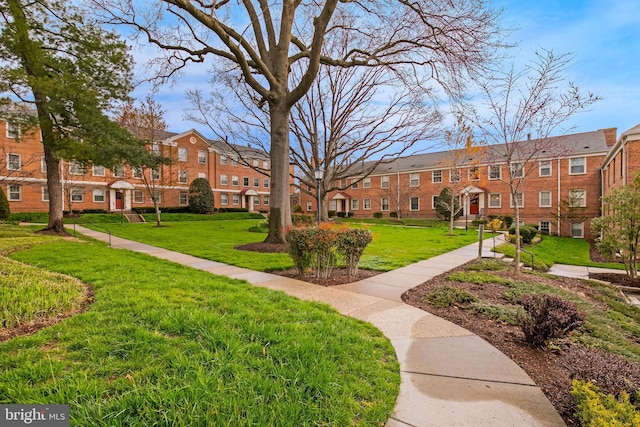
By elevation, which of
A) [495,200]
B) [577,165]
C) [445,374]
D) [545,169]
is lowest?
[445,374]

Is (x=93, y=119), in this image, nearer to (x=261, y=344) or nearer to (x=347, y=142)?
(x=347, y=142)

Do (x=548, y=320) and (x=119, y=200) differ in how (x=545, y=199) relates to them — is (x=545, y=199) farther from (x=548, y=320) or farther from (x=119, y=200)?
(x=119, y=200)

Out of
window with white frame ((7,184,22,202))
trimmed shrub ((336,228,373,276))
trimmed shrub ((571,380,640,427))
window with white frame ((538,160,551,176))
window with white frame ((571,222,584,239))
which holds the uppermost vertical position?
window with white frame ((538,160,551,176))

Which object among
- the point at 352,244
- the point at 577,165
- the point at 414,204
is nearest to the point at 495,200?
the point at 577,165

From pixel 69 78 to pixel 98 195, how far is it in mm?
20957

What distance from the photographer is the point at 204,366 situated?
90.3 inches

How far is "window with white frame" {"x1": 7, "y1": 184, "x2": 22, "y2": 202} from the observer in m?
23.6

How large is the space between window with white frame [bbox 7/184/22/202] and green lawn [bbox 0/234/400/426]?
95.5 ft

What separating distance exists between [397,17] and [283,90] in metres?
4.37

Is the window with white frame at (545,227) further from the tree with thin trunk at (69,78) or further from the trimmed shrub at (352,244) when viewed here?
the tree with thin trunk at (69,78)

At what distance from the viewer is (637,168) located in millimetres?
13750

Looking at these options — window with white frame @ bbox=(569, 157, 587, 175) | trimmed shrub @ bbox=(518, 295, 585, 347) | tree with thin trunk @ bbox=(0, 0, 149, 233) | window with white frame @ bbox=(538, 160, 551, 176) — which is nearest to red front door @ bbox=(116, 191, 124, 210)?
tree with thin trunk @ bbox=(0, 0, 149, 233)

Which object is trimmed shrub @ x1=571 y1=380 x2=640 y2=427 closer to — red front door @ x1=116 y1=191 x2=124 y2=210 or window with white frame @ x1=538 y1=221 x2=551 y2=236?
window with white frame @ x1=538 y1=221 x2=551 y2=236

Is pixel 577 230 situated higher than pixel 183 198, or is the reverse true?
pixel 183 198
